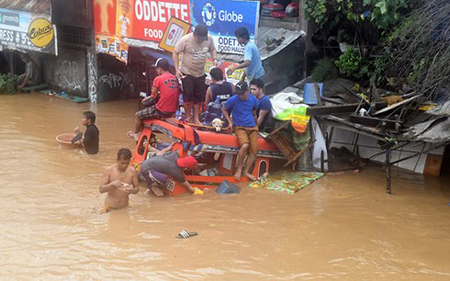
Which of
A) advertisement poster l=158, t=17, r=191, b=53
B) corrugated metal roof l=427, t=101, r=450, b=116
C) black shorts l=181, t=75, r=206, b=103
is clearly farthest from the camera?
advertisement poster l=158, t=17, r=191, b=53

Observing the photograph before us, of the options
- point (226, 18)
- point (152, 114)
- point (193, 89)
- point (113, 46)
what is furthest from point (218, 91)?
point (113, 46)

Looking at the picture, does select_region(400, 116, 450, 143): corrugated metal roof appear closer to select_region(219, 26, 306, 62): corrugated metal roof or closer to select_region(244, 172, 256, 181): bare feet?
select_region(244, 172, 256, 181): bare feet

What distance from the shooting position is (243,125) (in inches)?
387

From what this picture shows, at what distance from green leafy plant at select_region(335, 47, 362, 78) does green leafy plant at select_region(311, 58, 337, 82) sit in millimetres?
329

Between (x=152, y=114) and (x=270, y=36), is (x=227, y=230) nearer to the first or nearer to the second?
(x=152, y=114)

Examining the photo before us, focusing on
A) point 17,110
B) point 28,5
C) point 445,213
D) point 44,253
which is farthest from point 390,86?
point 28,5

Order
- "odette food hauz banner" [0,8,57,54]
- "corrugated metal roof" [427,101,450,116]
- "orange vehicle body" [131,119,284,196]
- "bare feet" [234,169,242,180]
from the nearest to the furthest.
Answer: "corrugated metal roof" [427,101,450,116], "orange vehicle body" [131,119,284,196], "bare feet" [234,169,242,180], "odette food hauz banner" [0,8,57,54]

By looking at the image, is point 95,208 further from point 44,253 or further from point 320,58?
point 320,58

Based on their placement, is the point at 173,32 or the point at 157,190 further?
the point at 173,32

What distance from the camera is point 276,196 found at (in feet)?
30.9

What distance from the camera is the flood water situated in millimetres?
6902

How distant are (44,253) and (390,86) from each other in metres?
6.96

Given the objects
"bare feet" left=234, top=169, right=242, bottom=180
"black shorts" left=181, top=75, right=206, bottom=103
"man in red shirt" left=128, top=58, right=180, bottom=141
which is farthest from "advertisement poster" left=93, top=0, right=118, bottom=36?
"bare feet" left=234, top=169, right=242, bottom=180

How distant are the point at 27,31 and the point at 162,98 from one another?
9627mm
